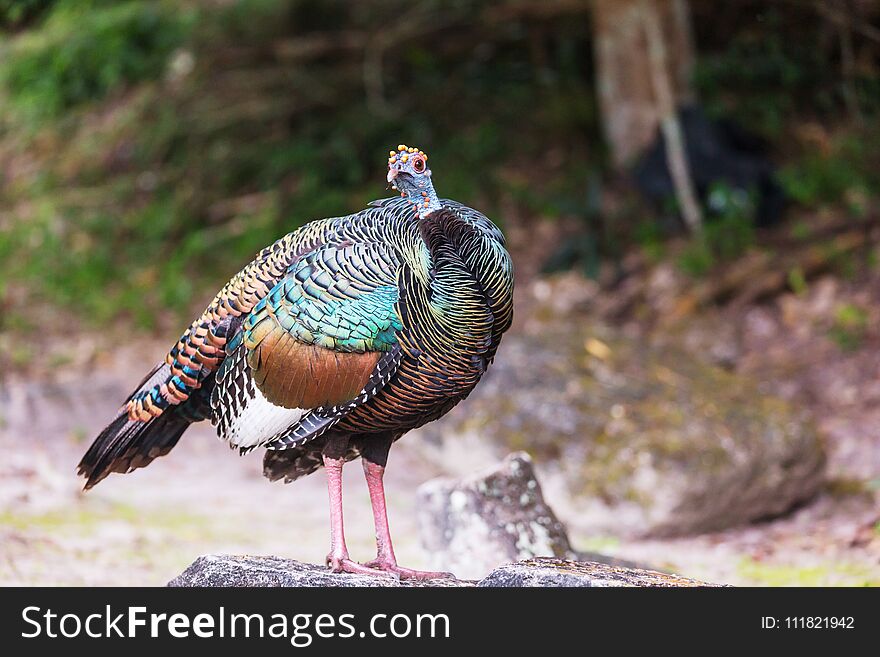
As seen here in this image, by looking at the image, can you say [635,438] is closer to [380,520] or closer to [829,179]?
[380,520]

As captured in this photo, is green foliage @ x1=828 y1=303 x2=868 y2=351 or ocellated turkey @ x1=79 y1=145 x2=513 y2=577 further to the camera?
green foliage @ x1=828 y1=303 x2=868 y2=351

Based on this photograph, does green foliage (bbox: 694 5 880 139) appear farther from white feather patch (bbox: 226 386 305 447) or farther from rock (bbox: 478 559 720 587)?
white feather patch (bbox: 226 386 305 447)

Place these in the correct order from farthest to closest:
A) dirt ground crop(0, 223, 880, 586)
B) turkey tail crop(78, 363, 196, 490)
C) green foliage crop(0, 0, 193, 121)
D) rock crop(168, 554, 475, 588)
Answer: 1. green foliage crop(0, 0, 193, 121)
2. dirt ground crop(0, 223, 880, 586)
3. turkey tail crop(78, 363, 196, 490)
4. rock crop(168, 554, 475, 588)

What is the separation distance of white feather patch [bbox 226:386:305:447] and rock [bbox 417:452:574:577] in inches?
58.9

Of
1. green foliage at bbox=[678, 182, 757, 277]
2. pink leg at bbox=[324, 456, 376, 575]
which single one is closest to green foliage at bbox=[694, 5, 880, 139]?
green foliage at bbox=[678, 182, 757, 277]

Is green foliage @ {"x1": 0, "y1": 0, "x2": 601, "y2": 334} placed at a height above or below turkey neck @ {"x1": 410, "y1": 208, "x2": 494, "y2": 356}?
above

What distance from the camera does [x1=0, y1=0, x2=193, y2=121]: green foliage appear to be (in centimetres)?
927

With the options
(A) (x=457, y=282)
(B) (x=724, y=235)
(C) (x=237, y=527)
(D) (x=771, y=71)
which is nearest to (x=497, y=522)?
(A) (x=457, y=282)

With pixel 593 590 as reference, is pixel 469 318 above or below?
above

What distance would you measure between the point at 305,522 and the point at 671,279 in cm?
457

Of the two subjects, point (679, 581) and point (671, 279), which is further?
point (671, 279)

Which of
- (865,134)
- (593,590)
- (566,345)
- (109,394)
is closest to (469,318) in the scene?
(593,590)

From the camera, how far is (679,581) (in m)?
3.89

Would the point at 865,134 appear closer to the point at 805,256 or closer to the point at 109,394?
the point at 805,256
